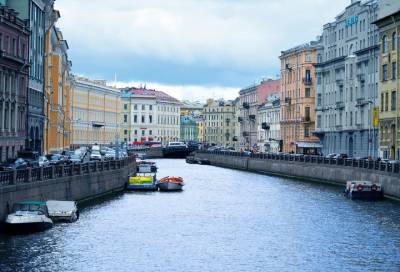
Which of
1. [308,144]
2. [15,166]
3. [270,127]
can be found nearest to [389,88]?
[308,144]

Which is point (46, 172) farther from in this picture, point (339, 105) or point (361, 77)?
point (339, 105)

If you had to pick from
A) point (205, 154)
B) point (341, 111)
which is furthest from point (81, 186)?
point (205, 154)

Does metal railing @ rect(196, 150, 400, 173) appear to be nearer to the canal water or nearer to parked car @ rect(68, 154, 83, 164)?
the canal water

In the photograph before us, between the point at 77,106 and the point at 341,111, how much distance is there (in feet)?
Answer: 238

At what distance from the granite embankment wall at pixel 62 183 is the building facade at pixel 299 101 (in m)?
69.6

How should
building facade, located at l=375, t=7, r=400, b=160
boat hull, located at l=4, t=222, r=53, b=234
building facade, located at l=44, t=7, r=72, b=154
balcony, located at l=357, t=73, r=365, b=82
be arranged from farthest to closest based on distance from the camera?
1. balcony, located at l=357, t=73, r=365, b=82
2. building facade, located at l=44, t=7, r=72, b=154
3. building facade, located at l=375, t=7, r=400, b=160
4. boat hull, located at l=4, t=222, r=53, b=234

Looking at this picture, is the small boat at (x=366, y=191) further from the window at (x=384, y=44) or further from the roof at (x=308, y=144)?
the roof at (x=308, y=144)

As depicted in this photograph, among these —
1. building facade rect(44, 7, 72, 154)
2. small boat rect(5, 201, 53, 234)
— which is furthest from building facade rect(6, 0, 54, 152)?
small boat rect(5, 201, 53, 234)

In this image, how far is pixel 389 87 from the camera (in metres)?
98.4

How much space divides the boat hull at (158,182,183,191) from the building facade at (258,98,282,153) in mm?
84573

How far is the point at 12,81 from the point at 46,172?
23134mm

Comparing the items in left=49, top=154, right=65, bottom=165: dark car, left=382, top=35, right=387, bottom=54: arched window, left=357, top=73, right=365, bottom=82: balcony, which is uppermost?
left=382, top=35, right=387, bottom=54: arched window

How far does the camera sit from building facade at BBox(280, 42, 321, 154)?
504 feet

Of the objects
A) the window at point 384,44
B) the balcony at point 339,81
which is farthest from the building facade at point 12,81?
the balcony at point 339,81
